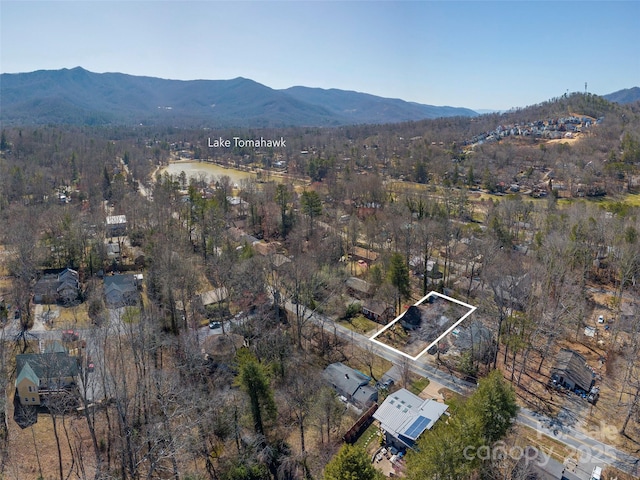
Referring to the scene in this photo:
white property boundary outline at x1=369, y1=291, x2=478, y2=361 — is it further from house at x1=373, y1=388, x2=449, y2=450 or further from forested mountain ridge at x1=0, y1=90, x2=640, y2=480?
house at x1=373, y1=388, x2=449, y2=450

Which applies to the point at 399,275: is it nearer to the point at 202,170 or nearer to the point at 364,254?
the point at 364,254

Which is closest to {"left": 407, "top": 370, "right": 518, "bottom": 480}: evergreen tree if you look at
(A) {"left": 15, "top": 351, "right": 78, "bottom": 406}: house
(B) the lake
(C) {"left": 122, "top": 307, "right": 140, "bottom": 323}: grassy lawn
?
(A) {"left": 15, "top": 351, "right": 78, "bottom": 406}: house

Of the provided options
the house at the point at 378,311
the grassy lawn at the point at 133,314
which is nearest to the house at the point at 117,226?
the grassy lawn at the point at 133,314

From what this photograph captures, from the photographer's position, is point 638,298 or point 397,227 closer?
point 638,298

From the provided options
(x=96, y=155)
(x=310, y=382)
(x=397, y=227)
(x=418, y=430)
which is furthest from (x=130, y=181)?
(x=418, y=430)

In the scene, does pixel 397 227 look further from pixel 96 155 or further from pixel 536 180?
pixel 96 155

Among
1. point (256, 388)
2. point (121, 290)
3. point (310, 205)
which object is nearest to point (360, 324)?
point (256, 388)

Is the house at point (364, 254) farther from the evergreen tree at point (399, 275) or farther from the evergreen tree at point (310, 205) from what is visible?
the evergreen tree at point (399, 275)
